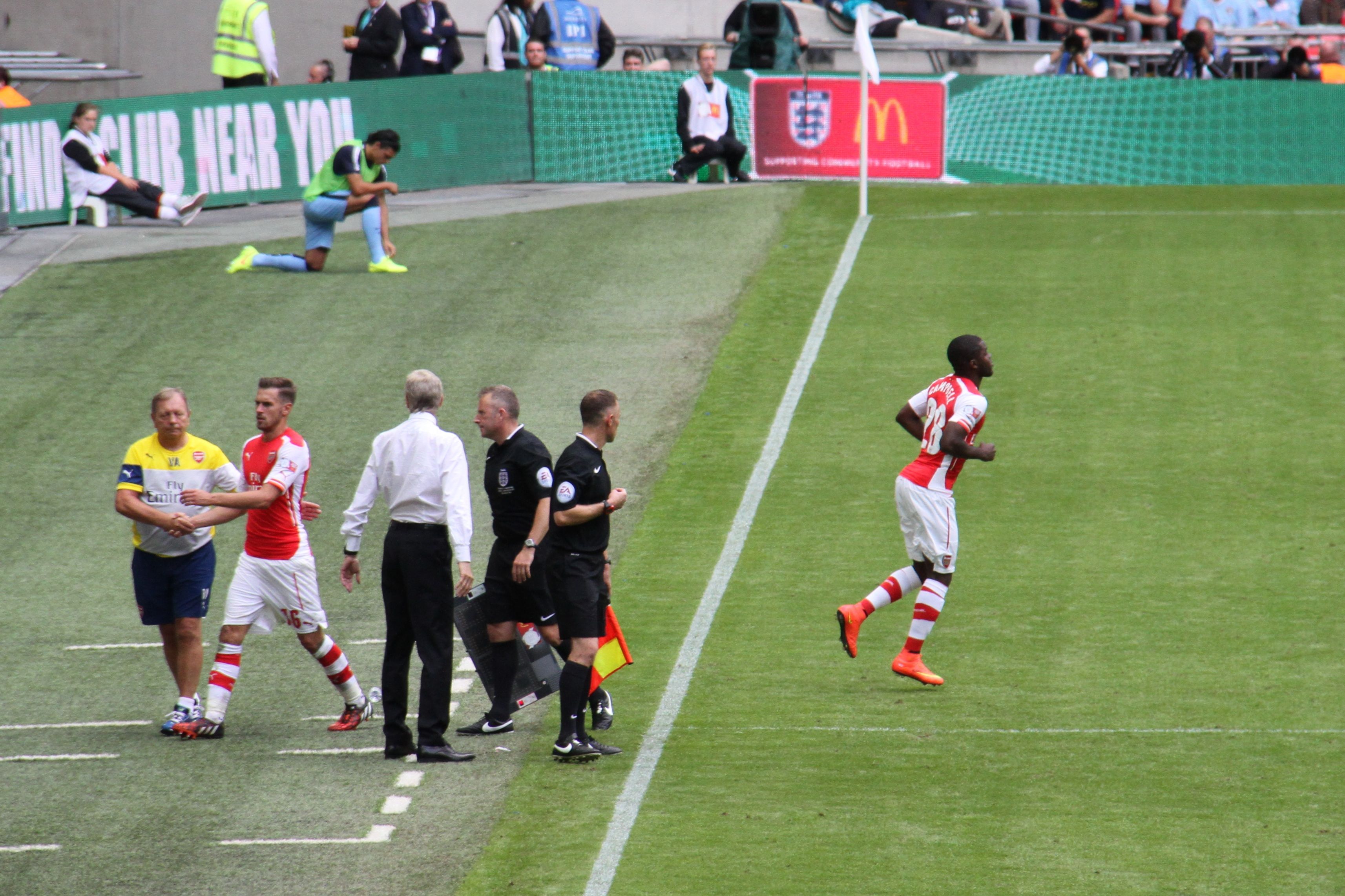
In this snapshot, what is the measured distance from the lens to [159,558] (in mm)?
9570

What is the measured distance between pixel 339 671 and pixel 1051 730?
12.9 feet

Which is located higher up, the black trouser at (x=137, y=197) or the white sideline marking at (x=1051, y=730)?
the black trouser at (x=137, y=197)

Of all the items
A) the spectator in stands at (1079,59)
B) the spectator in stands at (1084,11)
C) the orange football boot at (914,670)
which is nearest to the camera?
the orange football boot at (914,670)

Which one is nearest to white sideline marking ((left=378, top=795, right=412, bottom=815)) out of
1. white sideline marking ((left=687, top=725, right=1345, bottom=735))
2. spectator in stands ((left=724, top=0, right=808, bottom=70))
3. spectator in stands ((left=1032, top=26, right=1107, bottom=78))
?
white sideline marking ((left=687, top=725, right=1345, bottom=735))

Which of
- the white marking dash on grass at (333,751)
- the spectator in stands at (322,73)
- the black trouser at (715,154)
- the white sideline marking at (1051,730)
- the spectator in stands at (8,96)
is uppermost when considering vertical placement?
the spectator in stands at (322,73)

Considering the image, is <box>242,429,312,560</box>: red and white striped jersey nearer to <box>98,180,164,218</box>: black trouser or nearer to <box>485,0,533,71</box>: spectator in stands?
<box>98,180,164,218</box>: black trouser

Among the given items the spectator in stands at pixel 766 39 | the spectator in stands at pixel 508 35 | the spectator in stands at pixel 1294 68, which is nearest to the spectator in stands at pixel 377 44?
the spectator in stands at pixel 508 35

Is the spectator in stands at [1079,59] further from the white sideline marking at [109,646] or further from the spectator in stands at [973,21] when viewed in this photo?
the white sideline marking at [109,646]

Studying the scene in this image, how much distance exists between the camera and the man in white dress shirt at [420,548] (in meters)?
8.86

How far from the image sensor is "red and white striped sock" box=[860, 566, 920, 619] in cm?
1030

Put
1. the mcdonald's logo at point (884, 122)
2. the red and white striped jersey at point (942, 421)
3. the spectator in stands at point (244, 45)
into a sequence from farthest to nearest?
the mcdonald's logo at point (884, 122)
the spectator in stands at point (244, 45)
the red and white striped jersey at point (942, 421)

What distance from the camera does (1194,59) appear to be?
25.9m

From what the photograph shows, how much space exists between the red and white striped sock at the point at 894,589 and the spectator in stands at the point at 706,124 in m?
14.5

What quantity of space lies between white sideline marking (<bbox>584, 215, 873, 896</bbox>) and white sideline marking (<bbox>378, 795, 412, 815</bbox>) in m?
1.02
